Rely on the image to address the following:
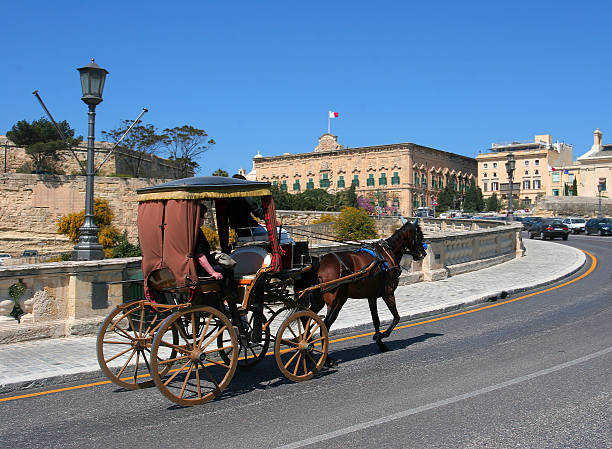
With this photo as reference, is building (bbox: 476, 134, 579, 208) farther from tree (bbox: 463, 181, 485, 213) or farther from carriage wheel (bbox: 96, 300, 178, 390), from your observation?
carriage wheel (bbox: 96, 300, 178, 390)

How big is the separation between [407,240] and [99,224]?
38.8 m

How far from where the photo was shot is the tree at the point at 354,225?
44.0 metres

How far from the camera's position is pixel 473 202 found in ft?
331

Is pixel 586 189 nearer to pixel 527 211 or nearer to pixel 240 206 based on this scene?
pixel 527 211

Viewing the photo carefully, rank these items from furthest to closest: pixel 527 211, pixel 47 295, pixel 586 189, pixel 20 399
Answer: pixel 586 189 → pixel 527 211 → pixel 47 295 → pixel 20 399

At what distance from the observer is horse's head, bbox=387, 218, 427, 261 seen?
9.64 meters

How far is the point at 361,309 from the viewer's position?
1283 cm

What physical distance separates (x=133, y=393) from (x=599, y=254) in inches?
1096

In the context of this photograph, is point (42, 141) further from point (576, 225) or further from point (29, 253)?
point (576, 225)

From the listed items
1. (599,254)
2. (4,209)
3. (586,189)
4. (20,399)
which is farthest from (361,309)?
(586,189)

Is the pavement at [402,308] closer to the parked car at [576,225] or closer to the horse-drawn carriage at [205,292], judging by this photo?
the horse-drawn carriage at [205,292]

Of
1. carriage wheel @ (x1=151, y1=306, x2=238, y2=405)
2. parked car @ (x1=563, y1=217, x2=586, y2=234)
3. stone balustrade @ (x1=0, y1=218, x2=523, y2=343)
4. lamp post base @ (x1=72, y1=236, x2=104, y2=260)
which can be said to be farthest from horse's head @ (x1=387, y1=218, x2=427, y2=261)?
parked car @ (x1=563, y1=217, x2=586, y2=234)

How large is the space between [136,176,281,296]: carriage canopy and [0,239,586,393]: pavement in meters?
2.05

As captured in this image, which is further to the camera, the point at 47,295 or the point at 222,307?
the point at 47,295
